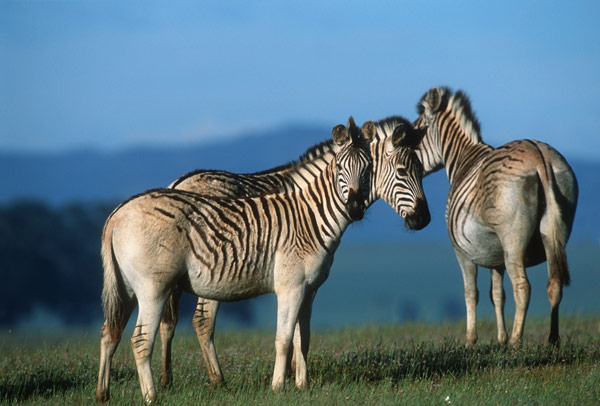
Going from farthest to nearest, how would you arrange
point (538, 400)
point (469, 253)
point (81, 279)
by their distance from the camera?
point (81, 279), point (469, 253), point (538, 400)

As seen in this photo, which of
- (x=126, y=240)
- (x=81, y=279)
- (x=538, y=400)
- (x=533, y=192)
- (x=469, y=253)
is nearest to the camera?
(x=126, y=240)

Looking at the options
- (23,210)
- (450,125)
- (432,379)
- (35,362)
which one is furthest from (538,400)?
(23,210)

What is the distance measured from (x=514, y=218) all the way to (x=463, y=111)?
2670 millimetres

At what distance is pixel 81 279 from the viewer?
3356cm

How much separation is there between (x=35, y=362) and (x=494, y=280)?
278 inches

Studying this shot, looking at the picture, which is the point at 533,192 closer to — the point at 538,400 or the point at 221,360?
the point at 538,400

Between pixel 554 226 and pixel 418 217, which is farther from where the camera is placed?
pixel 554 226

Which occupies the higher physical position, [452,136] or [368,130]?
[452,136]

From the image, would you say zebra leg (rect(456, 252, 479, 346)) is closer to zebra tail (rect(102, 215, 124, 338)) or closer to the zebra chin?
the zebra chin

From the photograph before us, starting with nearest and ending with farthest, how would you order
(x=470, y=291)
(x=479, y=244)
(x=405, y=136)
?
(x=405, y=136) → (x=479, y=244) → (x=470, y=291)

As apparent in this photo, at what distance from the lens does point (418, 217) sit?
7.48m

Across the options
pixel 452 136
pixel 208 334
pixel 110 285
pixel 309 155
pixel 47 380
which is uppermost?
pixel 452 136

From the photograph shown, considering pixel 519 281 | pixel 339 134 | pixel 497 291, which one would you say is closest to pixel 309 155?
pixel 339 134

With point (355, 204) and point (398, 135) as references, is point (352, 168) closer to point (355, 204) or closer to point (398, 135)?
point (355, 204)
